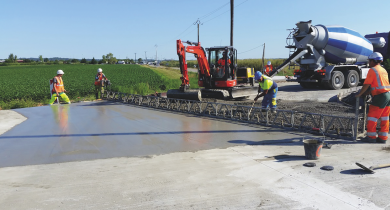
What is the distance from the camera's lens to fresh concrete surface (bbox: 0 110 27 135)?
886 cm

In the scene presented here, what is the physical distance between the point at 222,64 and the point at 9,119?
848 centimetres

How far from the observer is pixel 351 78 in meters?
17.3

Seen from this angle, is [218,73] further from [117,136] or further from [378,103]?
[378,103]

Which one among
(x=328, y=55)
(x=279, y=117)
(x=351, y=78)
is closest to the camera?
(x=279, y=117)

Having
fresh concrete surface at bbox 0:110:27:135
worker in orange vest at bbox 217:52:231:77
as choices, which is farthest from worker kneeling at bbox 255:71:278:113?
fresh concrete surface at bbox 0:110:27:135

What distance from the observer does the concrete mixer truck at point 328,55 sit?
52.3 ft

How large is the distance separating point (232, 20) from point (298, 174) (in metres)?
18.8

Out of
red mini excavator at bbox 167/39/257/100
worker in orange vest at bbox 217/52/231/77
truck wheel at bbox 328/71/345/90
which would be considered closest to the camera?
red mini excavator at bbox 167/39/257/100

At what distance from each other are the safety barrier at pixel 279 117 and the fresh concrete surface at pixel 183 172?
533 millimetres

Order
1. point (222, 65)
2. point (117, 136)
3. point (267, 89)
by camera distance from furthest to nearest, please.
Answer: point (222, 65)
point (267, 89)
point (117, 136)

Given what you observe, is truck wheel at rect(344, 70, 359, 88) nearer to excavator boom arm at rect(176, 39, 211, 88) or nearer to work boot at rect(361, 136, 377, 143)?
excavator boom arm at rect(176, 39, 211, 88)

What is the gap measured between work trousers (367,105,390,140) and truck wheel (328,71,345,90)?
10.6 metres

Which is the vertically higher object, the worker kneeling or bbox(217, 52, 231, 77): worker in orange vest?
bbox(217, 52, 231, 77): worker in orange vest

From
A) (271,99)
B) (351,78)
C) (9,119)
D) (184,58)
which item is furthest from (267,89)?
(351,78)
